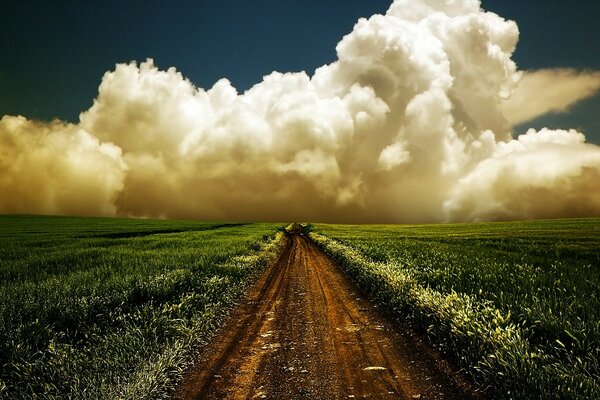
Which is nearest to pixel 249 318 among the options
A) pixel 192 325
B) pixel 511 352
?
pixel 192 325

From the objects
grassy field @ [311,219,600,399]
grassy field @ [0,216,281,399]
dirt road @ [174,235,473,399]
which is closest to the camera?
grassy field @ [311,219,600,399]

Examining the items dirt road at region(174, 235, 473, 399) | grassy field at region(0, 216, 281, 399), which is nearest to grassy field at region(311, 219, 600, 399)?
dirt road at region(174, 235, 473, 399)

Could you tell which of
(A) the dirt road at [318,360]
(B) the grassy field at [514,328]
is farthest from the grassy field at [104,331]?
(B) the grassy field at [514,328]

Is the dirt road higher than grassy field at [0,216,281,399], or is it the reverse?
grassy field at [0,216,281,399]

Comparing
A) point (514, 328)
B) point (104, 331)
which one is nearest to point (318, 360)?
point (514, 328)

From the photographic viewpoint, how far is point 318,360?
21.7 feet

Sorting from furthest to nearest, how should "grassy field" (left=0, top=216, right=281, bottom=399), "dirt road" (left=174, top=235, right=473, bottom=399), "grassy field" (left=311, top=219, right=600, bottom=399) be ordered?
"dirt road" (left=174, top=235, right=473, bottom=399)
"grassy field" (left=0, top=216, right=281, bottom=399)
"grassy field" (left=311, top=219, right=600, bottom=399)

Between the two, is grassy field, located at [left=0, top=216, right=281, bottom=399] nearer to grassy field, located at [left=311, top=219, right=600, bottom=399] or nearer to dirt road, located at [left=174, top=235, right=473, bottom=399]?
dirt road, located at [left=174, top=235, right=473, bottom=399]

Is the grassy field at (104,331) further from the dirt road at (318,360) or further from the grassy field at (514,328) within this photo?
the grassy field at (514,328)

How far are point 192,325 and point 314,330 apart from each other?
2959 mm

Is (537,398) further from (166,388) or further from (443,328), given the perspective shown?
(166,388)

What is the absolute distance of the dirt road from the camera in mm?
5477

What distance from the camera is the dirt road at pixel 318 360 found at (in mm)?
5477

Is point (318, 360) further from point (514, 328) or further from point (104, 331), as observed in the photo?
point (104, 331)
